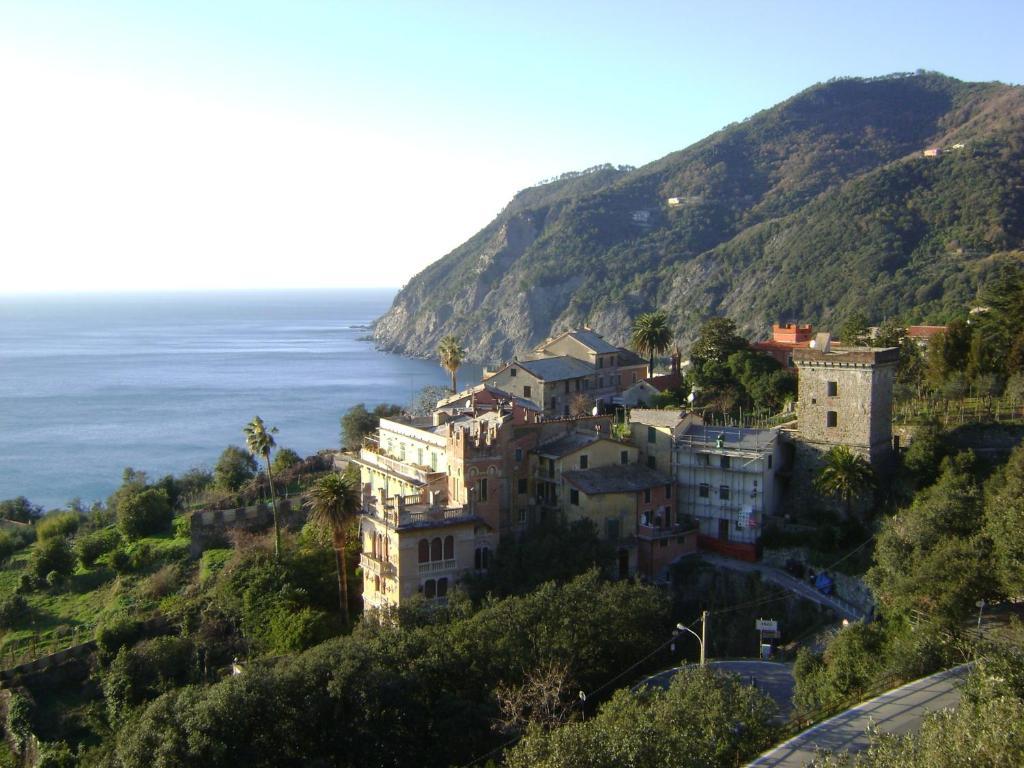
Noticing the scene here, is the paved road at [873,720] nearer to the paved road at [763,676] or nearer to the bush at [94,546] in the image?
the paved road at [763,676]

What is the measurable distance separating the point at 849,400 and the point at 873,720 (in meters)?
21.6

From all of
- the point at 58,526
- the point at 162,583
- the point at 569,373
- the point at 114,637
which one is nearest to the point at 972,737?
the point at 114,637

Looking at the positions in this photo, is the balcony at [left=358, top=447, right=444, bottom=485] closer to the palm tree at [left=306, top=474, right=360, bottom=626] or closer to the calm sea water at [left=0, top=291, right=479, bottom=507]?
the palm tree at [left=306, top=474, right=360, bottom=626]

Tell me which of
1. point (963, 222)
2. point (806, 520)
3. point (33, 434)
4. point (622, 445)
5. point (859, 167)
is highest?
point (859, 167)

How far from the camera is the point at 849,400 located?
41.2 metres

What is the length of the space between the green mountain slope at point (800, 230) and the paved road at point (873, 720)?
224 ft

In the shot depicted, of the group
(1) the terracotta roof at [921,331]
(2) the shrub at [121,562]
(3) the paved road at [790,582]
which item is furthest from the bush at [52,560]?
(1) the terracotta roof at [921,331]

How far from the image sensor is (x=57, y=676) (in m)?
41.0

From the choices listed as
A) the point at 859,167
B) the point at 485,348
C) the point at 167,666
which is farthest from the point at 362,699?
the point at 859,167

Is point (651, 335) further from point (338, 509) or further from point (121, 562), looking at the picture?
point (121, 562)

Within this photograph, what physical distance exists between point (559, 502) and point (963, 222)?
86.6 m

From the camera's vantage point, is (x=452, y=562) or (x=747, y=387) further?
(x=747, y=387)

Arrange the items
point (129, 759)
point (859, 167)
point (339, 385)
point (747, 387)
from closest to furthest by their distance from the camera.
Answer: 1. point (129, 759)
2. point (747, 387)
3. point (339, 385)
4. point (859, 167)

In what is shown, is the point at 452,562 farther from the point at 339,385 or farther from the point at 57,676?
the point at 339,385
